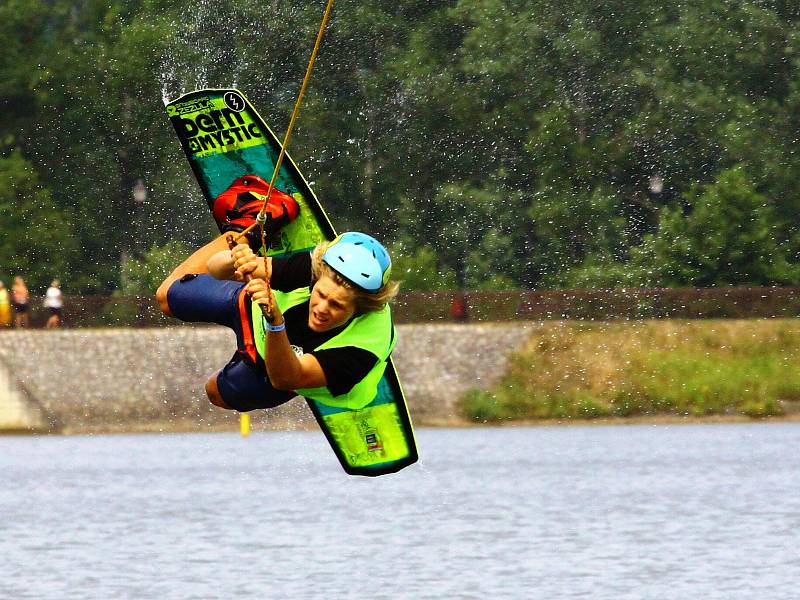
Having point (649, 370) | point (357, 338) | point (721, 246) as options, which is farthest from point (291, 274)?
point (721, 246)

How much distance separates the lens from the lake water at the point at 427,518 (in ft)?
55.4

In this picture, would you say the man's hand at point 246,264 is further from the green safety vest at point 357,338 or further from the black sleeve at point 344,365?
the black sleeve at point 344,365

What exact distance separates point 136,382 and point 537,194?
8955 millimetres

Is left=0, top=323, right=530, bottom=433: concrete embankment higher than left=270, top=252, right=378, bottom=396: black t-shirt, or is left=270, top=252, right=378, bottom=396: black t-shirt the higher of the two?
left=270, top=252, right=378, bottom=396: black t-shirt

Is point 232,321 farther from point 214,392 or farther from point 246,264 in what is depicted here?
point 246,264

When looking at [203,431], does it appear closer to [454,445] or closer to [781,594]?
[454,445]

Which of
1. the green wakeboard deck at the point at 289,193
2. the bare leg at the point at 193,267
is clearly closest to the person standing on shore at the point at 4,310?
the green wakeboard deck at the point at 289,193

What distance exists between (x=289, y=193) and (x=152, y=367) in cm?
2073

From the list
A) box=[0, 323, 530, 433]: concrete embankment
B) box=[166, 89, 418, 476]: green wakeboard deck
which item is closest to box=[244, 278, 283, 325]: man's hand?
box=[166, 89, 418, 476]: green wakeboard deck

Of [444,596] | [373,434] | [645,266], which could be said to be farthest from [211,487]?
[373,434]

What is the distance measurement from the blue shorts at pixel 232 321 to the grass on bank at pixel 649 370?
21.2 m

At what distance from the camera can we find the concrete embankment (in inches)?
1118

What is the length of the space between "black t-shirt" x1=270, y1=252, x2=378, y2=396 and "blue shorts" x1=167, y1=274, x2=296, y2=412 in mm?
183

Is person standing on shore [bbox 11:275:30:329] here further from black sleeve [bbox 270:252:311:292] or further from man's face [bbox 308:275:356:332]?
man's face [bbox 308:275:356:332]
